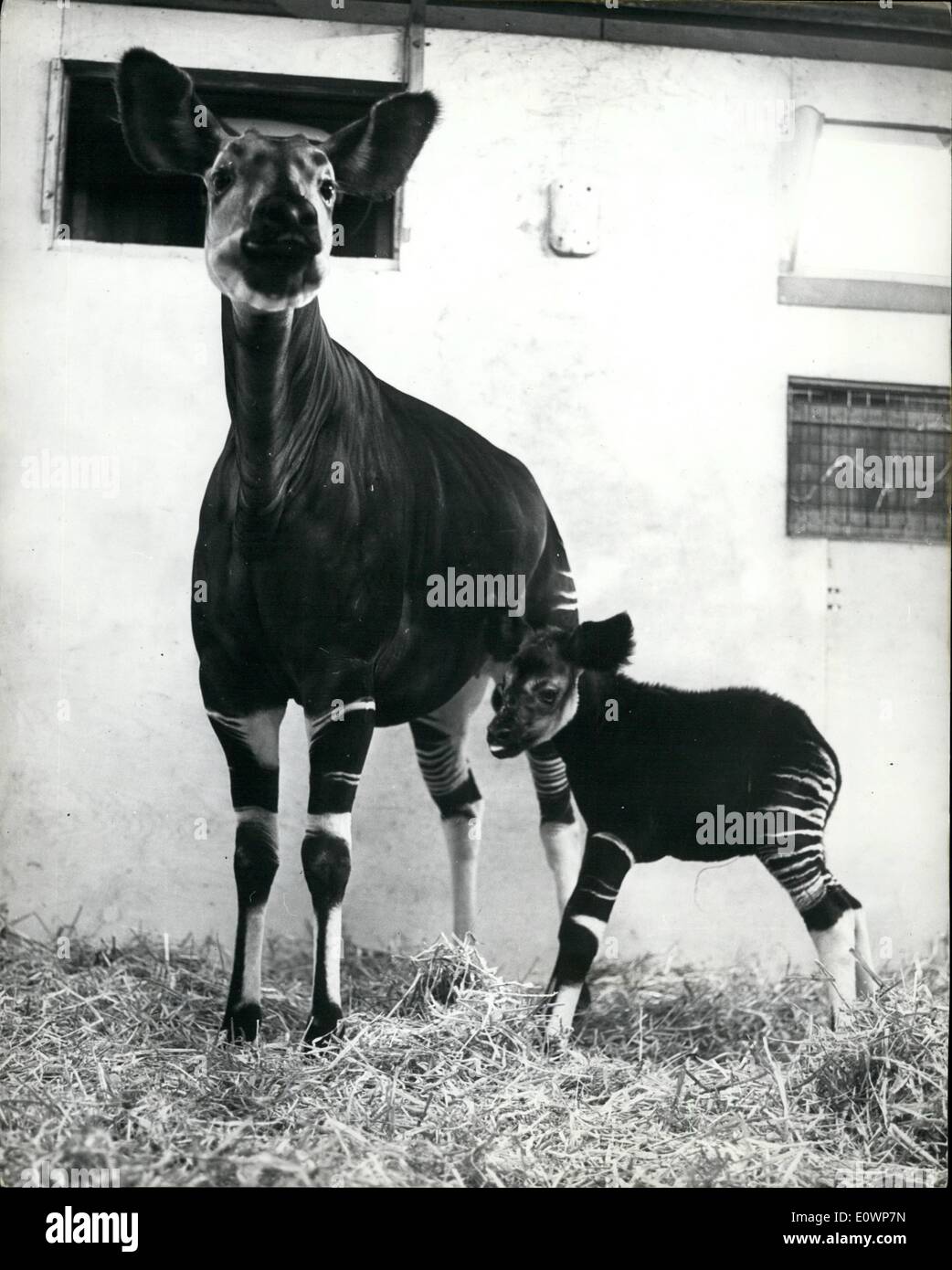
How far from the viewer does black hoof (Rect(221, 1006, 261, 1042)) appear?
3959 millimetres

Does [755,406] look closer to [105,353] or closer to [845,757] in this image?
[845,757]

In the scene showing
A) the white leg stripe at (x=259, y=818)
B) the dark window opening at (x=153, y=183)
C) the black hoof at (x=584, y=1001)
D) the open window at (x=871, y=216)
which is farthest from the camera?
the open window at (x=871, y=216)

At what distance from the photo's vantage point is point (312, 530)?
159 inches

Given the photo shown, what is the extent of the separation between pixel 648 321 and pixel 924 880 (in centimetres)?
205

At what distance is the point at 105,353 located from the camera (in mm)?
4336

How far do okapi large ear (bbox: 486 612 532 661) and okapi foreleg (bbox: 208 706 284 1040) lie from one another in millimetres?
689

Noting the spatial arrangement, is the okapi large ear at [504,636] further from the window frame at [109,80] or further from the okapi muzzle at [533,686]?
the window frame at [109,80]

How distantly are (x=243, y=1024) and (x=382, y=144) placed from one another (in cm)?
265

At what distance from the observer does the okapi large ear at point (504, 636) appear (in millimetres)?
4312

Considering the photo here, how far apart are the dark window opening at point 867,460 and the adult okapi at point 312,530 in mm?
1005
